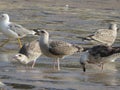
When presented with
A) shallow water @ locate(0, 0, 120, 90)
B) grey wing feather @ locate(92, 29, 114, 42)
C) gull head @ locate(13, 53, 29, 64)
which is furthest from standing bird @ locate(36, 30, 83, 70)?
grey wing feather @ locate(92, 29, 114, 42)

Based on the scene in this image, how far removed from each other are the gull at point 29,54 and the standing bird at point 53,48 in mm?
318

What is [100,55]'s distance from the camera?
12.8 metres

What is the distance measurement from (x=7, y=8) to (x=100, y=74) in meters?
14.3

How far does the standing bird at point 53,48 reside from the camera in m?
12.9

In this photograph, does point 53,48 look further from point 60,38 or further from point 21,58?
point 60,38

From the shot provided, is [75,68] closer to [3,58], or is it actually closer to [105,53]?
[105,53]

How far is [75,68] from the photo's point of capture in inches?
495

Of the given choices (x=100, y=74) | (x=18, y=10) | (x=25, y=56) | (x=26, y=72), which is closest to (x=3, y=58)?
(x=25, y=56)

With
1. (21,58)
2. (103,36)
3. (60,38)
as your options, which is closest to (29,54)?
(21,58)

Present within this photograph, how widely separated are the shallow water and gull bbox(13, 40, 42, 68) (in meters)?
0.15

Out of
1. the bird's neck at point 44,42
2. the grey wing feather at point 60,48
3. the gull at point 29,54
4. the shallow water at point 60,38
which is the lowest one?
the shallow water at point 60,38

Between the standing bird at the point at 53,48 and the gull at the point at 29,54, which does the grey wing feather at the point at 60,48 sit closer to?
the standing bird at the point at 53,48

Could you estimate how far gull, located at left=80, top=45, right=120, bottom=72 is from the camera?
491 inches

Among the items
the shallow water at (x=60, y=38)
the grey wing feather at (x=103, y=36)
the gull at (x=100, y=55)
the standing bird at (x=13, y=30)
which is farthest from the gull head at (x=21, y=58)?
the grey wing feather at (x=103, y=36)
